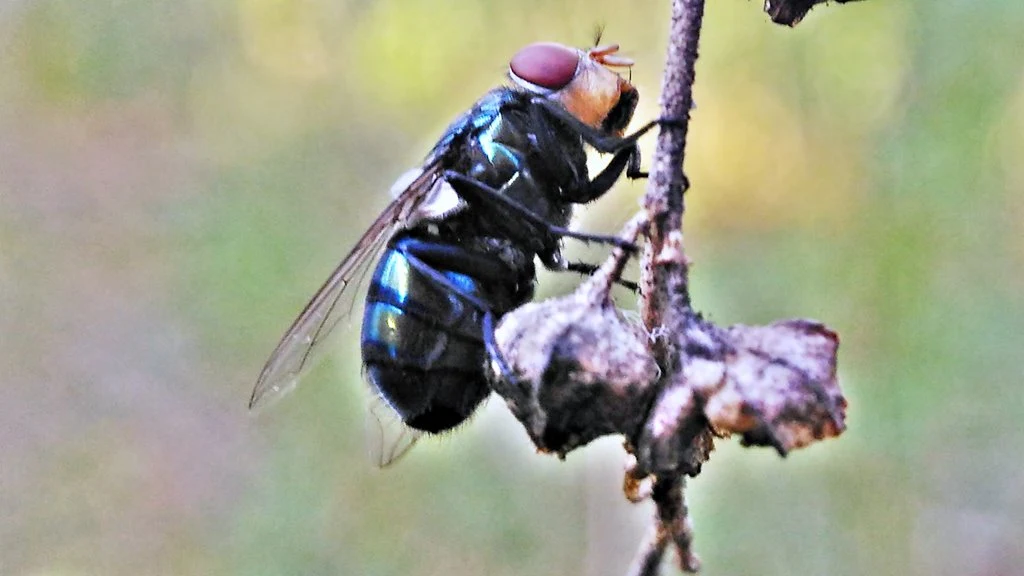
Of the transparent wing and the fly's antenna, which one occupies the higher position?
the fly's antenna

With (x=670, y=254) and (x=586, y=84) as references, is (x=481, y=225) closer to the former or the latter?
(x=586, y=84)

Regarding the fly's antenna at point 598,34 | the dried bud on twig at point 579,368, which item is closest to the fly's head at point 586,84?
the fly's antenna at point 598,34

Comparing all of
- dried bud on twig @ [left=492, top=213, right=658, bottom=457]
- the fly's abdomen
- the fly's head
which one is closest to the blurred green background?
the fly's head

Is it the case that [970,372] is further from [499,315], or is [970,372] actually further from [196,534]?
[196,534]

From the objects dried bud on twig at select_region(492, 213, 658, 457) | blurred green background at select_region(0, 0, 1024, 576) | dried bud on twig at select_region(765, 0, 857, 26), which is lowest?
blurred green background at select_region(0, 0, 1024, 576)

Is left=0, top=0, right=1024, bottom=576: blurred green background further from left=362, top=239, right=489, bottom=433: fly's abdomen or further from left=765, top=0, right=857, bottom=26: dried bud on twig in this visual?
left=765, top=0, right=857, bottom=26: dried bud on twig

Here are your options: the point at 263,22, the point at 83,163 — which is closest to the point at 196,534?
the point at 83,163

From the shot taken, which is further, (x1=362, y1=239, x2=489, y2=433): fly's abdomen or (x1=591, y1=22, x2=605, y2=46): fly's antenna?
(x1=591, y1=22, x2=605, y2=46): fly's antenna

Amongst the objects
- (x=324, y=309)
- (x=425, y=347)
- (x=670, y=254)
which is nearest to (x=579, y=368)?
(x=670, y=254)
